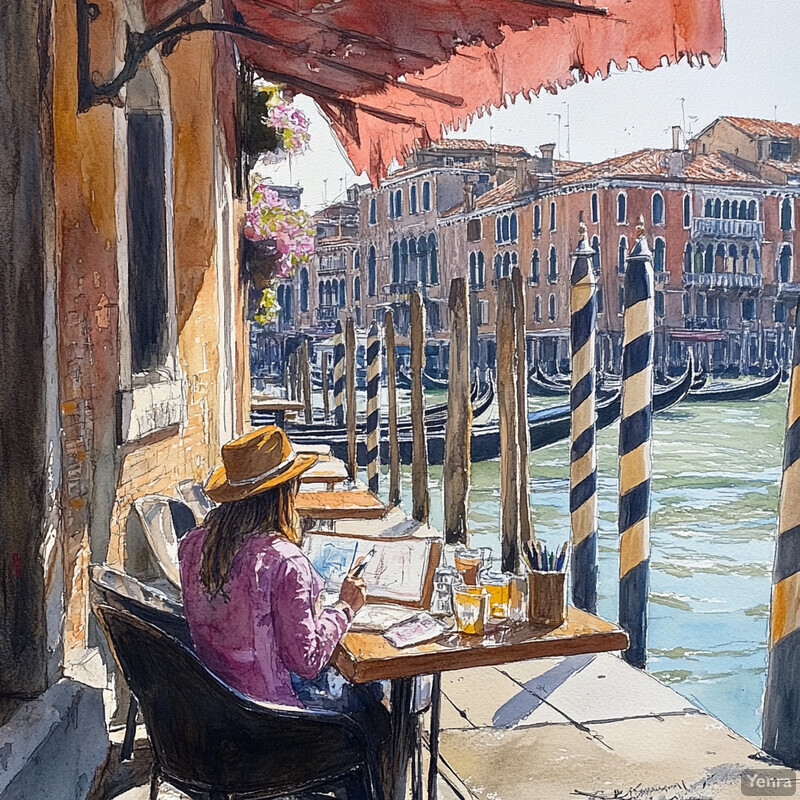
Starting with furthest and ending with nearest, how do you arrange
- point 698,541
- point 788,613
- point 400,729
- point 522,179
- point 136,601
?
point 522,179
point 698,541
point 788,613
point 400,729
point 136,601

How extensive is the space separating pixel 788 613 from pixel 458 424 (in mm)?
2419

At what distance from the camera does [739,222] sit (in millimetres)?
35375

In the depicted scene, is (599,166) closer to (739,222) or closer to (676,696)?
(739,222)

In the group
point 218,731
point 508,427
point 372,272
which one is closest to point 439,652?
point 218,731

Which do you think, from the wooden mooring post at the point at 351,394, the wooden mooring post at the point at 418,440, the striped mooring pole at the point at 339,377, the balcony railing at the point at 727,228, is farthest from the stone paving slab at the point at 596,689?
the balcony railing at the point at 727,228

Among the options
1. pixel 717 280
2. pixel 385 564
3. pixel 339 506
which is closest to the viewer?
pixel 385 564

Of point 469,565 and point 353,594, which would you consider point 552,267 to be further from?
point 353,594

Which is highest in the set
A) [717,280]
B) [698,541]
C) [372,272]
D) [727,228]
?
[727,228]

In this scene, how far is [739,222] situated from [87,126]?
35.0 m

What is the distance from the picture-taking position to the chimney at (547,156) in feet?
119

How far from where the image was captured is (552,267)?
1366 inches

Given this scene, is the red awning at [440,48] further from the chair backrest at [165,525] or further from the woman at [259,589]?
the woman at [259,589]

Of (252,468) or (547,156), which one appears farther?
(547,156)

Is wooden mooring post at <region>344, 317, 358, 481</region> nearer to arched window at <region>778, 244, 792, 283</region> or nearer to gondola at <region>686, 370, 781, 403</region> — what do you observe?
gondola at <region>686, 370, 781, 403</region>
